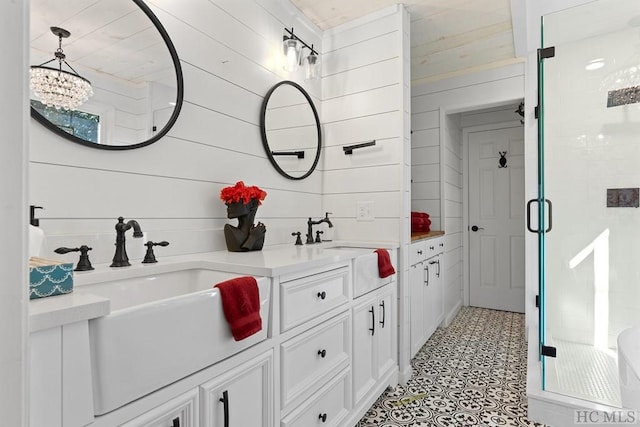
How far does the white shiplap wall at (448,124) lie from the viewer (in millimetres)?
3246

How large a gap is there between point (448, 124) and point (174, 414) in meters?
3.58

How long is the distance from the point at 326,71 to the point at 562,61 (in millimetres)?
1693

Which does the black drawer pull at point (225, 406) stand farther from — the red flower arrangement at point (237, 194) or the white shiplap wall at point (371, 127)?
the white shiplap wall at point (371, 127)

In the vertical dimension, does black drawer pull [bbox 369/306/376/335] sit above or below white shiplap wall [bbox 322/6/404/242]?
below

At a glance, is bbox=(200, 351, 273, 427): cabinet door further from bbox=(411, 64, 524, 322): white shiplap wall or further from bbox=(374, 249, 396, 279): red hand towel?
bbox=(411, 64, 524, 322): white shiplap wall

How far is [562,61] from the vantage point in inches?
95.2

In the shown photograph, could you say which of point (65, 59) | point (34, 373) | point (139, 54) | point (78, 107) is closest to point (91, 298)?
point (34, 373)

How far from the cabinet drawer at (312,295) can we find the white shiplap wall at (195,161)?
0.58 m

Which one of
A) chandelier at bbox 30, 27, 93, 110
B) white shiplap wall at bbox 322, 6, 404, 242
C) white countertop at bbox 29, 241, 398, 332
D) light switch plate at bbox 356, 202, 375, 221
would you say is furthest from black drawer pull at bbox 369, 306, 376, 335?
chandelier at bbox 30, 27, 93, 110

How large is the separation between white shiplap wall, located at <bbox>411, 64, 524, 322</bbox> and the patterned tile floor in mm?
590

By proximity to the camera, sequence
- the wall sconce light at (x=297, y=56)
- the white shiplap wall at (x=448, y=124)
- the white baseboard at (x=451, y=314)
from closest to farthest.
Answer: the wall sconce light at (x=297, y=56) < the white shiplap wall at (x=448, y=124) < the white baseboard at (x=451, y=314)

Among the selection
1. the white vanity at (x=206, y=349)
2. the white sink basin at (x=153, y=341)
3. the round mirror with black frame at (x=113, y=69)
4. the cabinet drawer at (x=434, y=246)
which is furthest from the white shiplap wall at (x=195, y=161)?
the cabinet drawer at (x=434, y=246)

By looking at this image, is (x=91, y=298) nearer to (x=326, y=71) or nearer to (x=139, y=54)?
(x=139, y=54)

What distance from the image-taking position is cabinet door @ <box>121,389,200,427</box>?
796 millimetres
